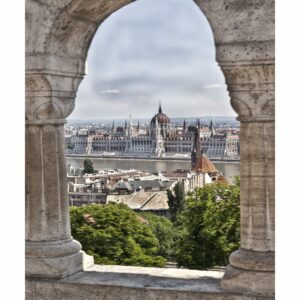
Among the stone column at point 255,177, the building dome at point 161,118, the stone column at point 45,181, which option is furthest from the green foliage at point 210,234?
the building dome at point 161,118

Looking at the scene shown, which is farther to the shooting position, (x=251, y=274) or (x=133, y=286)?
(x=133, y=286)

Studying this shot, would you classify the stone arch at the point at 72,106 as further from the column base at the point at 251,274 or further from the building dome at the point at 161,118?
the building dome at the point at 161,118

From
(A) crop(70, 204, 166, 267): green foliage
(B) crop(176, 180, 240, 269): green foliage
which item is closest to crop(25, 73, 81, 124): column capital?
(A) crop(70, 204, 166, 267): green foliage

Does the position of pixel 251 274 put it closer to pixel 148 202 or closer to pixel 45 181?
pixel 45 181

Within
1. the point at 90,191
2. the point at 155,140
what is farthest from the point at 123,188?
the point at 155,140

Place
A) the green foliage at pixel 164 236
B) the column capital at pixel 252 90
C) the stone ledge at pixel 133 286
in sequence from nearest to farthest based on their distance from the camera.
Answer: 1. the column capital at pixel 252 90
2. the stone ledge at pixel 133 286
3. the green foliage at pixel 164 236

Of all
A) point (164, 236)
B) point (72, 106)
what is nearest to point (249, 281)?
point (72, 106)
